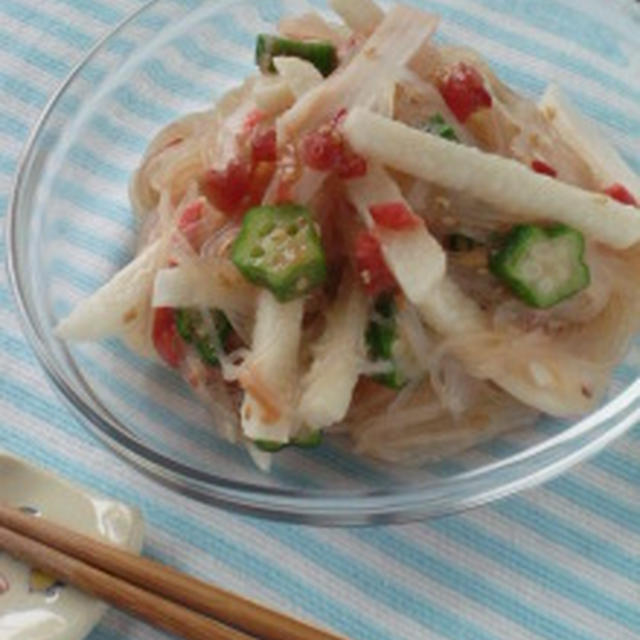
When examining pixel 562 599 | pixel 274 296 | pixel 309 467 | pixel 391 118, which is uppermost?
pixel 391 118

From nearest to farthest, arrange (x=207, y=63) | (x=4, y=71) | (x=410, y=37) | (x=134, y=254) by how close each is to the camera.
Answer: (x=410, y=37)
(x=134, y=254)
(x=207, y=63)
(x=4, y=71)

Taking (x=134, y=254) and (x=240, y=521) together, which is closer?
(x=240, y=521)

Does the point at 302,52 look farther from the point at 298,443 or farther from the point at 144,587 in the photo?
the point at 144,587

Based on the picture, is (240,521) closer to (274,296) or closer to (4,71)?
(274,296)

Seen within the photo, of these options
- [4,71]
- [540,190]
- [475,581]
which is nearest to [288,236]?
[540,190]

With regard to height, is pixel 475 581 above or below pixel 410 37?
below

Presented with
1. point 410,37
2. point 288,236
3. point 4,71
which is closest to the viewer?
point 288,236

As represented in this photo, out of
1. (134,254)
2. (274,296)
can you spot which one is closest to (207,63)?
(134,254)

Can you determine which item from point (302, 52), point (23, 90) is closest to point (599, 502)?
point (302, 52)
